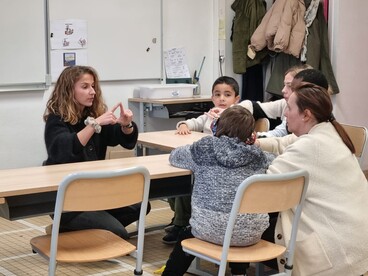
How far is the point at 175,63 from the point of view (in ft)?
21.5

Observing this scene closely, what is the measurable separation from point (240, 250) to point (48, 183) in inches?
34.0

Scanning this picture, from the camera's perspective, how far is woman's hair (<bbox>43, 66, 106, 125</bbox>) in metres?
3.69

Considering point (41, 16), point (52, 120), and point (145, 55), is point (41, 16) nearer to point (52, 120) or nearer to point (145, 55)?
point (145, 55)

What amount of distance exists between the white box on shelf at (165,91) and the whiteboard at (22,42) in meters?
0.94

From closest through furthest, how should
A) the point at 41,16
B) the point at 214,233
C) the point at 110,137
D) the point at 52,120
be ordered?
the point at 214,233 → the point at 52,120 → the point at 110,137 → the point at 41,16

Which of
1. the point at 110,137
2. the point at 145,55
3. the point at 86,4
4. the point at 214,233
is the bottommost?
the point at 214,233

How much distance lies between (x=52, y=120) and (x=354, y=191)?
1.63m

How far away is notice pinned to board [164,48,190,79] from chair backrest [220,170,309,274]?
3.82m

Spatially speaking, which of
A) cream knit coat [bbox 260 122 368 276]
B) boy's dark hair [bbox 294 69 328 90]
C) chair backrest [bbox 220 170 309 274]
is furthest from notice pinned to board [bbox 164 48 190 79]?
chair backrest [bbox 220 170 309 274]

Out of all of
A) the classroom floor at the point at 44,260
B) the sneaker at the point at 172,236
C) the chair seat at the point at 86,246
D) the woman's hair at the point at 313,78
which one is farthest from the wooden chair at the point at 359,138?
the chair seat at the point at 86,246

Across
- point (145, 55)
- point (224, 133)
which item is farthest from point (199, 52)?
point (224, 133)

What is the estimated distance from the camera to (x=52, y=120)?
3650 mm

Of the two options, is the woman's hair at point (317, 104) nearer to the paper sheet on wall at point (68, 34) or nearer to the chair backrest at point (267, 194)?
the chair backrest at point (267, 194)

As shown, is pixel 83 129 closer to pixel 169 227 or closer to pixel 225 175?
pixel 225 175
